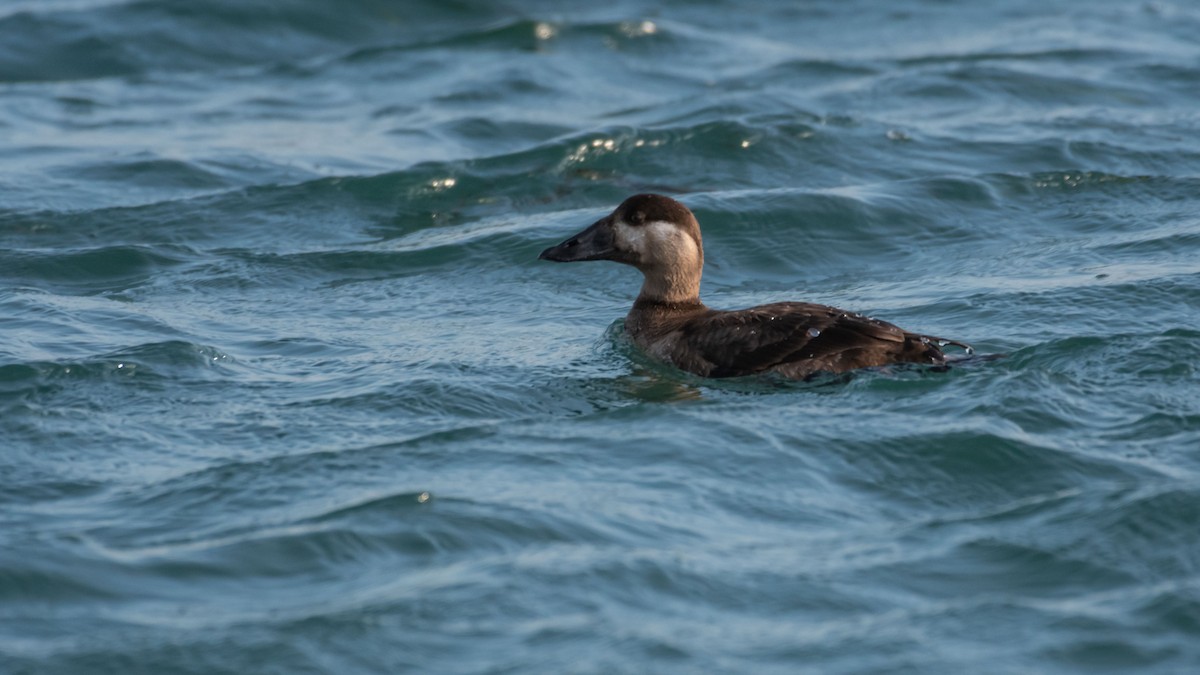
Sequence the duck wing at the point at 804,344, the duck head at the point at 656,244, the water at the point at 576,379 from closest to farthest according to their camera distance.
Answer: the water at the point at 576,379 → the duck wing at the point at 804,344 → the duck head at the point at 656,244

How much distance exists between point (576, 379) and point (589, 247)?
1220 mm

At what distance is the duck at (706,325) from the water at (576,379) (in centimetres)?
13

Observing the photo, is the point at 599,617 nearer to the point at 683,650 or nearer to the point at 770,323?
the point at 683,650

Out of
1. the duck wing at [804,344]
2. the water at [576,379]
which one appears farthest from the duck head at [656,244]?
the duck wing at [804,344]

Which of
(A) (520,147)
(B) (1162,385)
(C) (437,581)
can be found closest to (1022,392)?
(B) (1162,385)

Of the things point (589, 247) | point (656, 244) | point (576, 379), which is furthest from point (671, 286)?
point (576, 379)

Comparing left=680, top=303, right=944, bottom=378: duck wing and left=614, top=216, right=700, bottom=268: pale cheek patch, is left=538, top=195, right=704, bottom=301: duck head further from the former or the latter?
left=680, top=303, right=944, bottom=378: duck wing

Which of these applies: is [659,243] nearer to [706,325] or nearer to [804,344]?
[706,325]

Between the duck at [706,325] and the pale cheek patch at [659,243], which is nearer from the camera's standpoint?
the duck at [706,325]

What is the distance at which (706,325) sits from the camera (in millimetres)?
8031

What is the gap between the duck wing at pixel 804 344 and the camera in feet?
24.5

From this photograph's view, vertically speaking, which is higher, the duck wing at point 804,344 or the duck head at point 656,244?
the duck head at point 656,244

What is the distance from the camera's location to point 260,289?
9.93 meters

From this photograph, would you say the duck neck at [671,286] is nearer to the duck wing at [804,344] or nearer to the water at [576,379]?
the water at [576,379]
